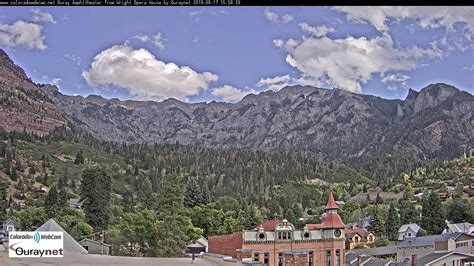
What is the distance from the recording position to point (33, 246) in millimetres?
4453

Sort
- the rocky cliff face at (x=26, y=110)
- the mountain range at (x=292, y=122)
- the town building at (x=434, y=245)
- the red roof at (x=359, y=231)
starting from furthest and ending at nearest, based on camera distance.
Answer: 1. the mountain range at (x=292, y=122)
2. the rocky cliff face at (x=26, y=110)
3. the red roof at (x=359, y=231)
4. the town building at (x=434, y=245)

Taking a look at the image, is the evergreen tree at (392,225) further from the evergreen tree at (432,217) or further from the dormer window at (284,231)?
the dormer window at (284,231)

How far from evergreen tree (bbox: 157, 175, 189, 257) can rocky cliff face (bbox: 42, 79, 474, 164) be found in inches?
993

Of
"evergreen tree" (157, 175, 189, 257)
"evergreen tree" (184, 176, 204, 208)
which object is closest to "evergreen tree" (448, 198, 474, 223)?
"evergreen tree" (184, 176, 204, 208)

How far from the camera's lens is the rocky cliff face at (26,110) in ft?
91.1

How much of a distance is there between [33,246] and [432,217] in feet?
32.8

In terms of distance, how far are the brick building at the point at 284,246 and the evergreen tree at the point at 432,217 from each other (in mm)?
3608

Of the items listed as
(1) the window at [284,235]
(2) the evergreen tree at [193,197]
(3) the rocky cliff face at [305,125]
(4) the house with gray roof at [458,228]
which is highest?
(3) the rocky cliff face at [305,125]

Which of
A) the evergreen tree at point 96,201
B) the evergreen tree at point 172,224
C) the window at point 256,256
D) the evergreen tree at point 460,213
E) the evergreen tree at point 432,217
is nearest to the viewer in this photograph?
the window at point 256,256

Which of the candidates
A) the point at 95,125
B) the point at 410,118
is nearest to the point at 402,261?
the point at 410,118

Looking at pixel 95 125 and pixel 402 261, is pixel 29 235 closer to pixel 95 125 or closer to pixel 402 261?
pixel 402 261

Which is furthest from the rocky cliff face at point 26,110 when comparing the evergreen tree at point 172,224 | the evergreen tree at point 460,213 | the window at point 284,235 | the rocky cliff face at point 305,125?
the window at point 284,235

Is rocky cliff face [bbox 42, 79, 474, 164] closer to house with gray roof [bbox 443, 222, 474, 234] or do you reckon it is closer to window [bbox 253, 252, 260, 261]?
house with gray roof [bbox 443, 222, 474, 234]

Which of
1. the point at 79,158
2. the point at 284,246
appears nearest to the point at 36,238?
the point at 284,246
